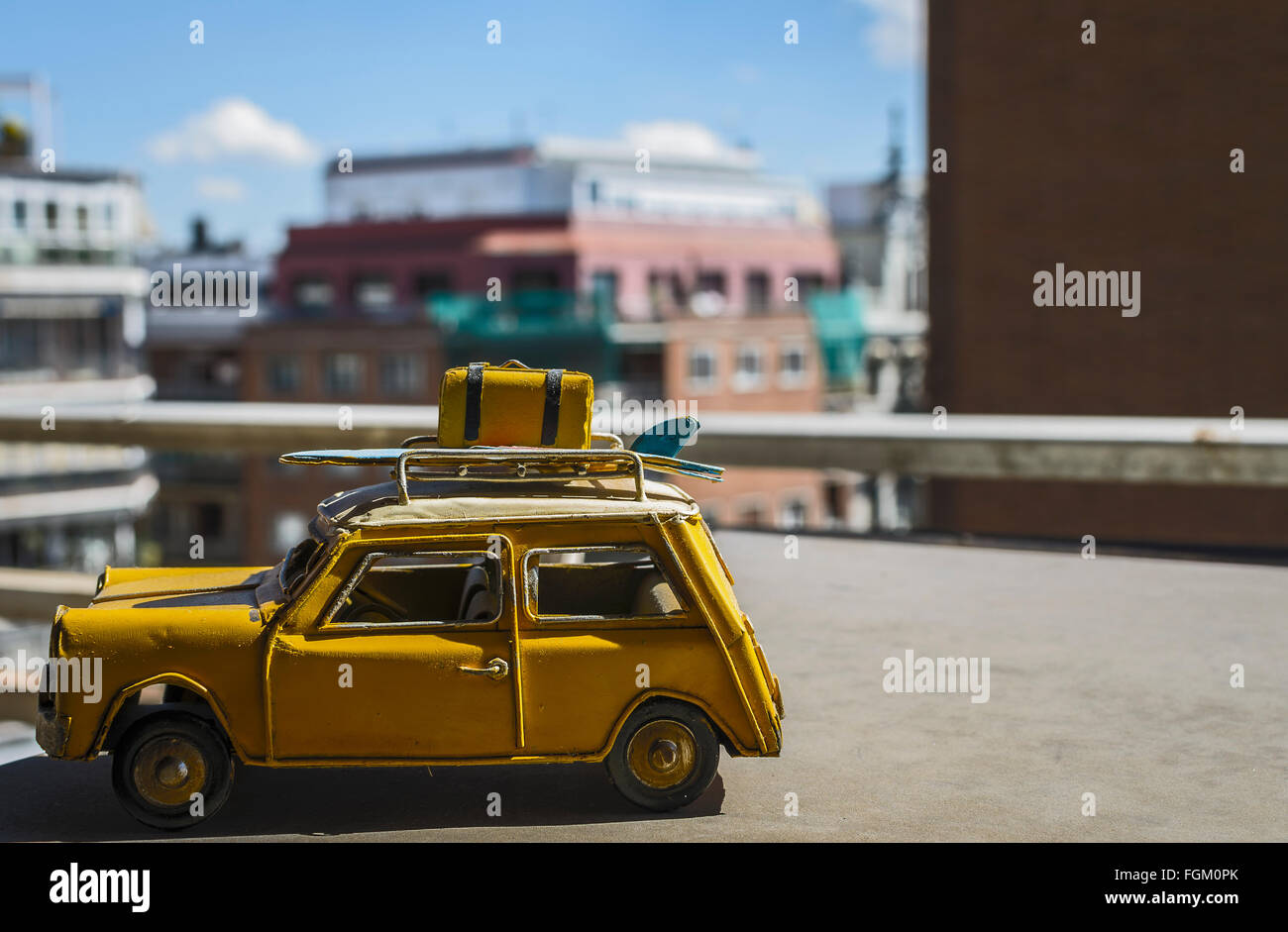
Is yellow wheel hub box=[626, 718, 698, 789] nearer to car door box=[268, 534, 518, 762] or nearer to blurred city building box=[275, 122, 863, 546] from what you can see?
car door box=[268, 534, 518, 762]

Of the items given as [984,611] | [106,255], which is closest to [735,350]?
[106,255]

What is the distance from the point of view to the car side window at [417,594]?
5.24 metres

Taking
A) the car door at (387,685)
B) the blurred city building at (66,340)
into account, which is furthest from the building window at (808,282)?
the car door at (387,685)

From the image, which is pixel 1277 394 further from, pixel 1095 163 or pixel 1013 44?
pixel 1013 44

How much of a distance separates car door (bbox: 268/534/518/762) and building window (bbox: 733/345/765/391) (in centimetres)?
6296

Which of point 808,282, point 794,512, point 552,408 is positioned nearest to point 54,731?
point 552,408

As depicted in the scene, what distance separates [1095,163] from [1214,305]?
4167mm

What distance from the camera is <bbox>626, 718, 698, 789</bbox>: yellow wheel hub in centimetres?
530

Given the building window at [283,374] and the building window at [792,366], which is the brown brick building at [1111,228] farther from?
the building window at [283,374]

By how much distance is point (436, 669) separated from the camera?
5156 mm

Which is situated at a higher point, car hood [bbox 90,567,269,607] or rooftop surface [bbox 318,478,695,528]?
rooftop surface [bbox 318,478,695,528]

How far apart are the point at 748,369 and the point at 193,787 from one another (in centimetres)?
6389

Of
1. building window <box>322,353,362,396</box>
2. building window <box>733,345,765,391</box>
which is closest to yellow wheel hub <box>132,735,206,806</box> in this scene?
building window <box>733,345,765,391</box>
